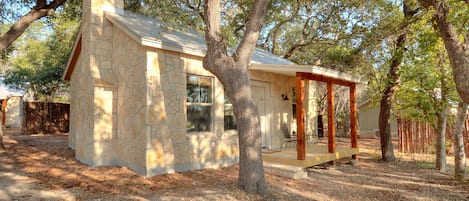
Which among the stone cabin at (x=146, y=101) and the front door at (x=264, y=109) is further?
the front door at (x=264, y=109)

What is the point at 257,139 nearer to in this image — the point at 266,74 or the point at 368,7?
the point at 266,74

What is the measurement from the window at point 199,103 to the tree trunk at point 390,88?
18.5 feet

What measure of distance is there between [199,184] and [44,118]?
566 inches

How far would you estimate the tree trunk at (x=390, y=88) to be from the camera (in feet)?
28.5

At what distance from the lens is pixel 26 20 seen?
9.38m

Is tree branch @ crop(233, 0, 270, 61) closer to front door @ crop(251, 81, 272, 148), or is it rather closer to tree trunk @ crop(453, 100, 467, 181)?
front door @ crop(251, 81, 272, 148)

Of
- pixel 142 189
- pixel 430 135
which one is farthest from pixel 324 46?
pixel 142 189

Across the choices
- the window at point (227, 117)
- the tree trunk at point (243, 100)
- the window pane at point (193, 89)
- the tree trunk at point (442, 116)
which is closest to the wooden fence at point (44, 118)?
the window pane at point (193, 89)

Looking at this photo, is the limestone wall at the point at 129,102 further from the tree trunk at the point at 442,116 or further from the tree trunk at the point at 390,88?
the tree trunk at the point at 442,116

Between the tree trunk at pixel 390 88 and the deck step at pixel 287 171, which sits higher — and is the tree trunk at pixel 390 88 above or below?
above

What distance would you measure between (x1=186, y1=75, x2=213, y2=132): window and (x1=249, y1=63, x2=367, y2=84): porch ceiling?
1.50 metres

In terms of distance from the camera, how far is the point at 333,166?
28.3ft

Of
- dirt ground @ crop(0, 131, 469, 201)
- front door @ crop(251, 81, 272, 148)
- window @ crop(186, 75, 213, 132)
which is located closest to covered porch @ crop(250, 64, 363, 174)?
dirt ground @ crop(0, 131, 469, 201)

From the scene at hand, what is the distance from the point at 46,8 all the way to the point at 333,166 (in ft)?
35.2
